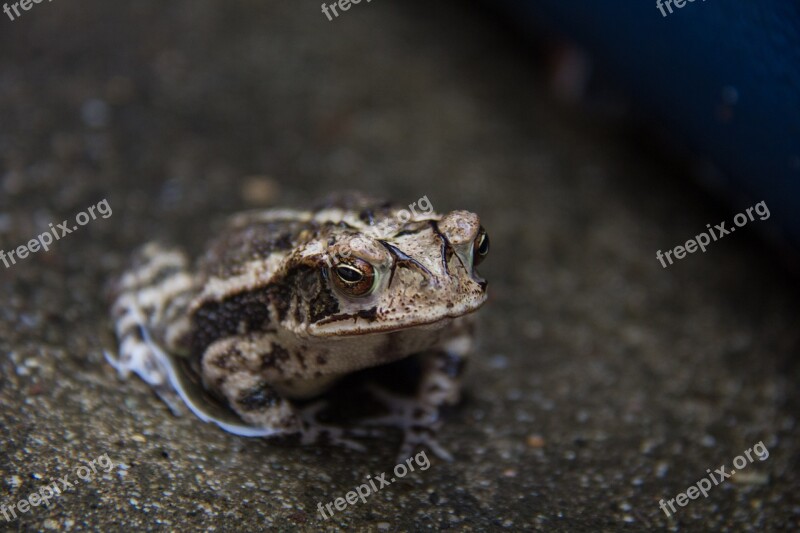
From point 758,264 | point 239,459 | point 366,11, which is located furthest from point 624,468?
point 366,11

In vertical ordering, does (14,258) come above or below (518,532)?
above

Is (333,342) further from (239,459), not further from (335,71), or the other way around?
(335,71)
